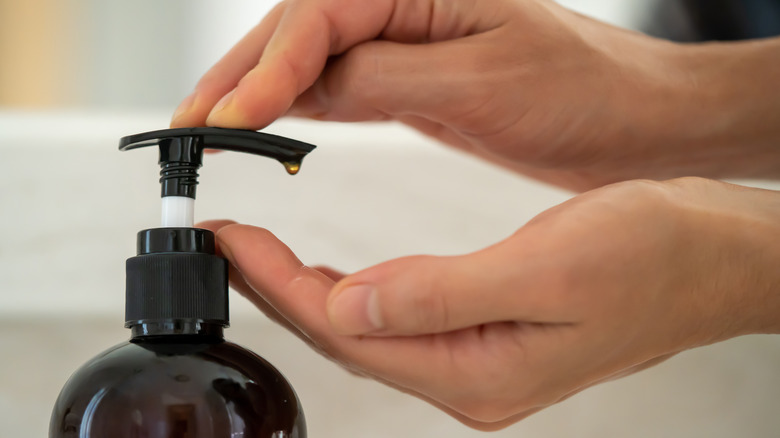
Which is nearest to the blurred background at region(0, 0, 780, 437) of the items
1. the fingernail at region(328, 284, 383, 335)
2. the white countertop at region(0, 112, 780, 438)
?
the white countertop at region(0, 112, 780, 438)

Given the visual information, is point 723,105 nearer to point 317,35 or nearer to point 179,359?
point 317,35

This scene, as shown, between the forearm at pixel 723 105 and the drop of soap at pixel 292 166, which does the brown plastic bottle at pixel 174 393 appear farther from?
the forearm at pixel 723 105

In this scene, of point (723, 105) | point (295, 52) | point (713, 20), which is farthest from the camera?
point (713, 20)

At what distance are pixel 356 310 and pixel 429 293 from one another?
0.09 feet

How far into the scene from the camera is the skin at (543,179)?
260 mm

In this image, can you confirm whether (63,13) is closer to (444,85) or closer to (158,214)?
(158,214)

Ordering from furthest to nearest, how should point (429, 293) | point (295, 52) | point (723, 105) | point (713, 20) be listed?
point (713, 20) → point (723, 105) → point (295, 52) → point (429, 293)

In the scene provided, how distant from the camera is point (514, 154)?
480 mm

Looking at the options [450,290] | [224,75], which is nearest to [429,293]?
[450,290]

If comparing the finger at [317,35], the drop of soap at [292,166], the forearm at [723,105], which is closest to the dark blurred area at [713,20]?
the forearm at [723,105]

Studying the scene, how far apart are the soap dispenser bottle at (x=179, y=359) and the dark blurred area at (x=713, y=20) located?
1.59 ft

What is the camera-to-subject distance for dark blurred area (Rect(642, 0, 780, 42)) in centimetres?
64

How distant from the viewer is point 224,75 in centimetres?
40

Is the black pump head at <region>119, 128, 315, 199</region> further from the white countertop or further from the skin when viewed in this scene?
the white countertop
